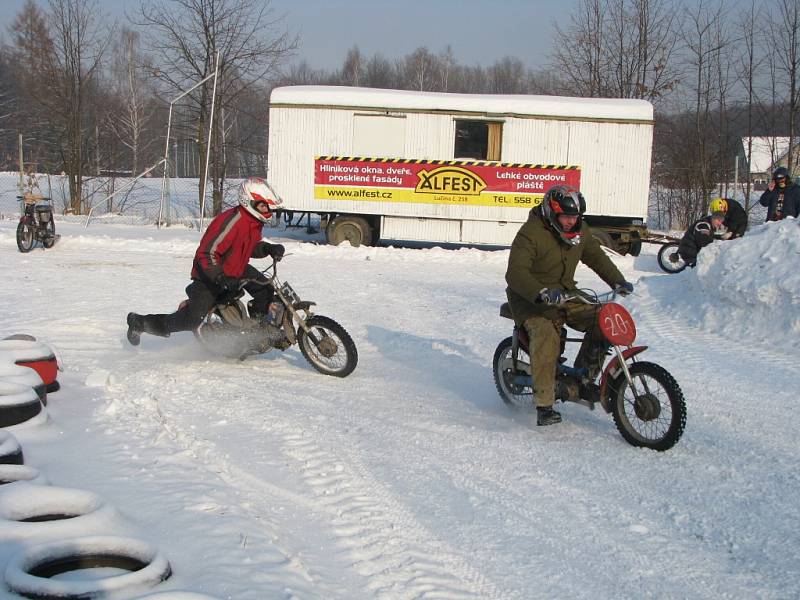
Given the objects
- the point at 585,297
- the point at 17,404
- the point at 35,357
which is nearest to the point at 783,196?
the point at 585,297

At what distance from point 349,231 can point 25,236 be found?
7.40 meters

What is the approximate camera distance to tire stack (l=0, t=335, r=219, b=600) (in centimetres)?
284

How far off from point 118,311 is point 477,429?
246 inches

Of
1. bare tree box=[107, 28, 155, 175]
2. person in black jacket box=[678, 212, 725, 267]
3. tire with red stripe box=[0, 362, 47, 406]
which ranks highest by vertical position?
bare tree box=[107, 28, 155, 175]

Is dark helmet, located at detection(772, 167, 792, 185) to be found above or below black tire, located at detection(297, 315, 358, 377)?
above

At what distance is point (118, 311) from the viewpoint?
10.6 m

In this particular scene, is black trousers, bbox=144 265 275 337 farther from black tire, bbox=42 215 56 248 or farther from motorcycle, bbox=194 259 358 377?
black tire, bbox=42 215 56 248

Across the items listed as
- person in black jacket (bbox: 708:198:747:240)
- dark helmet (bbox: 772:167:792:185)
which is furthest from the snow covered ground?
dark helmet (bbox: 772:167:792:185)

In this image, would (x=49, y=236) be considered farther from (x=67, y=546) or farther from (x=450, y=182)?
(x=67, y=546)

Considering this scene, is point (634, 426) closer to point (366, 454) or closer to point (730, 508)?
point (730, 508)

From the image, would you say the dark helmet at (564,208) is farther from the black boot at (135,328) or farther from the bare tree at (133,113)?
the bare tree at (133,113)

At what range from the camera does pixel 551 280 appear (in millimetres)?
6156

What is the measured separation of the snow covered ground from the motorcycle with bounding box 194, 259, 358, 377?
7.3 inches

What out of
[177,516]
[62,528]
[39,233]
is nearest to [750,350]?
[177,516]
